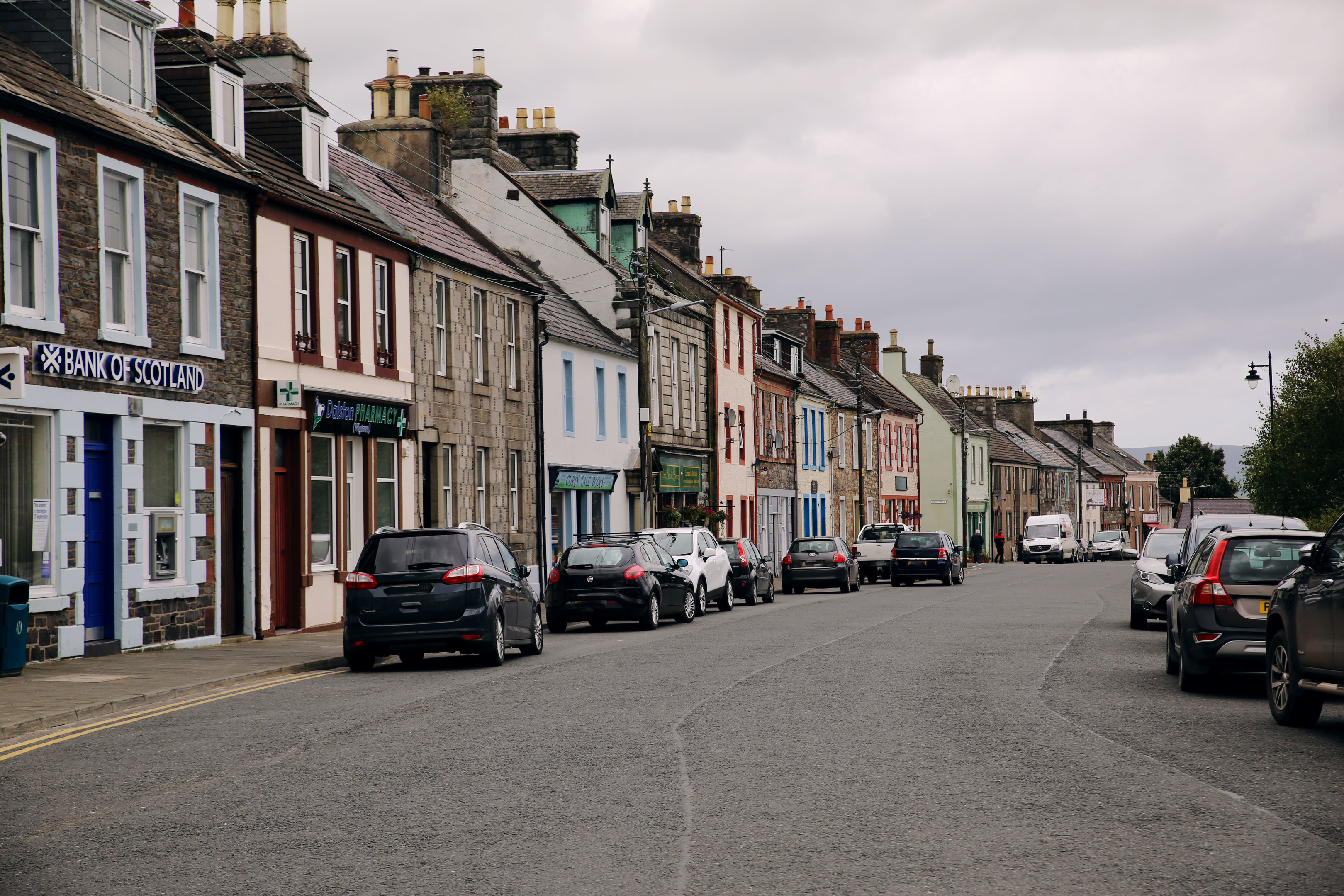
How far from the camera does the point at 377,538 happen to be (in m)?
17.2

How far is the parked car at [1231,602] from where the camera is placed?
1357 cm

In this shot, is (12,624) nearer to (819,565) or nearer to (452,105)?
(452,105)

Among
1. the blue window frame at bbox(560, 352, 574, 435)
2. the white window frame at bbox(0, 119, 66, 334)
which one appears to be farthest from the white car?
the white window frame at bbox(0, 119, 66, 334)

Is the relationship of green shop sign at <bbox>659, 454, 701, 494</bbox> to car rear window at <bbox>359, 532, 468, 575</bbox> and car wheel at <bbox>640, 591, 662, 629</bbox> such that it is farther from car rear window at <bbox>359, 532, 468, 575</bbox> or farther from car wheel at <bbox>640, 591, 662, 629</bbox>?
car rear window at <bbox>359, 532, 468, 575</bbox>

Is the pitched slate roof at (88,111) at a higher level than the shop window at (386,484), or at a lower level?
higher

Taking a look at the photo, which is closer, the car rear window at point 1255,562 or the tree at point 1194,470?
the car rear window at point 1255,562

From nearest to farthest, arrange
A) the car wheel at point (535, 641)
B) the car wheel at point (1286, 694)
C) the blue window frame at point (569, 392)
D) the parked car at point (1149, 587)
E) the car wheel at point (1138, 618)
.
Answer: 1. the car wheel at point (1286, 694)
2. the car wheel at point (535, 641)
3. the parked car at point (1149, 587)
4. the car wheel at point (1138, 618)
5. the blue window frame at point (569, 392)

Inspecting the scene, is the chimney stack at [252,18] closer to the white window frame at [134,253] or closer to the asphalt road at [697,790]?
the white window frame at [134,253]

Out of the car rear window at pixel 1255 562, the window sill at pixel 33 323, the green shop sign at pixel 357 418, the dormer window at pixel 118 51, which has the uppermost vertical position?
the dormer window at pixel 118 51

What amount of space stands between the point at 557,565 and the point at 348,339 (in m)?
5.33

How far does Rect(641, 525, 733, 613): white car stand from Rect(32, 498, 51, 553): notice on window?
40.4 ft

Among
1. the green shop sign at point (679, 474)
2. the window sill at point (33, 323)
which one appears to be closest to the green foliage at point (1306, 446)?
the green shop sign at point (679, 474)

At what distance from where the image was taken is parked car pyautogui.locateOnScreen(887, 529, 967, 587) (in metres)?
44.8

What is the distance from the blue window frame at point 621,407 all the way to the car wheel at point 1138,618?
18991 millimetres
